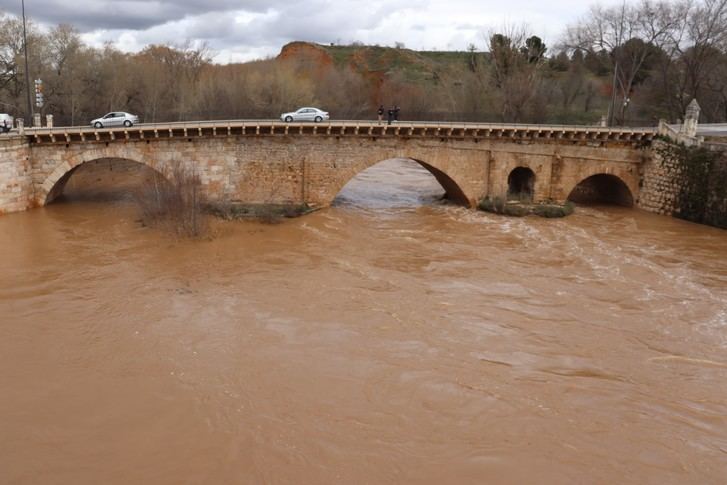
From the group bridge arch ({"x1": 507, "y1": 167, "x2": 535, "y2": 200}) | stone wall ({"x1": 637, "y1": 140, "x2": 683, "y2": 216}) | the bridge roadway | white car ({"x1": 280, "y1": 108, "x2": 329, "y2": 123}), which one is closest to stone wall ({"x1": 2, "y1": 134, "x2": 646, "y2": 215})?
the bridge roadway

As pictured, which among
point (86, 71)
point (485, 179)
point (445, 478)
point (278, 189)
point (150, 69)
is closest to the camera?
point (445, 478)

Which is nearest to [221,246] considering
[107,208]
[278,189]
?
[278,189]

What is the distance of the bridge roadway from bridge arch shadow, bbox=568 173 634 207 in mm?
2882

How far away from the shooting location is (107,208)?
94.7ft

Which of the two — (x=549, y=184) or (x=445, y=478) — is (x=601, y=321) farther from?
(x=549, y=184)

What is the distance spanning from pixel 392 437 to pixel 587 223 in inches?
839

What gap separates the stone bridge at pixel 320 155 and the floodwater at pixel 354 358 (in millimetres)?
3147

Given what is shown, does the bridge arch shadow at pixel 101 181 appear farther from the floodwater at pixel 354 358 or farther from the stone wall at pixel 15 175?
the floodwater at pixel 354 358

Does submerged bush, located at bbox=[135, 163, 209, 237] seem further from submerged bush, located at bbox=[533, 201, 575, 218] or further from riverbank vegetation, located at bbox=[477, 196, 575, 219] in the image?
submerged bush, located at bbox=[533, 201, 575, 218]

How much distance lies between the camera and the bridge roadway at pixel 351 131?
85.6 feet

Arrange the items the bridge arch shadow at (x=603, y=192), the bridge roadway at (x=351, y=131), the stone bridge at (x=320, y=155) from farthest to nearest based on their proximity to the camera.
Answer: the bridge arch shadow at (x=603, y=192) < the stone bridge at (x=320, y=155) < the bridge roadway at (x=351, y=131)

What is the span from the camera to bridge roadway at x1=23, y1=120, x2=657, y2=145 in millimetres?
26094

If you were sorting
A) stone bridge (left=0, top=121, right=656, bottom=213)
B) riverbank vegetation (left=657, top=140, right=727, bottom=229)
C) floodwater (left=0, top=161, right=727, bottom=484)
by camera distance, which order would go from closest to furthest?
1. floodwater (left=0, top=161, right=727, bottom=484)
2. stone bridge (left=0, top=121, right=656, bottom=213)
3. riverbank vegetation (left=657, top=140, right=727, bottom=229)

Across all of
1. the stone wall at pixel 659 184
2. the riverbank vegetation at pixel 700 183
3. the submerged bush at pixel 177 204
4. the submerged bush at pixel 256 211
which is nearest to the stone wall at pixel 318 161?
the stone wall at pixel 659 184
